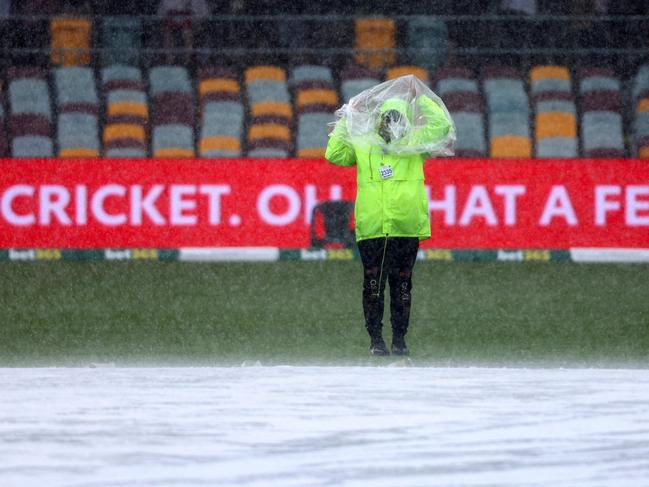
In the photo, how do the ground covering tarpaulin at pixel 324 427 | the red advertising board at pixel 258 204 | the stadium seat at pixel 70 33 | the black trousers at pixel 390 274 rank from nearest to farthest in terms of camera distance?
the ground covering tarpaulin at pixel 324 427 < the black trousers at pixel 390 274 < the red advertising board at pixel 258 204 < the stadium seat at pixel 70 33

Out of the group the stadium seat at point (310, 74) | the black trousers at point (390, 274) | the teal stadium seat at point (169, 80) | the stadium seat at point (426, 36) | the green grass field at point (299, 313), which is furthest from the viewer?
the stadium seat at point (426, 36)

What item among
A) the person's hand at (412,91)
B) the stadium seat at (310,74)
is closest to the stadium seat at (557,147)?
the stadium seat at (310,74)

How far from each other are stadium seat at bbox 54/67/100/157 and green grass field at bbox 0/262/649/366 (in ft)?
8.46

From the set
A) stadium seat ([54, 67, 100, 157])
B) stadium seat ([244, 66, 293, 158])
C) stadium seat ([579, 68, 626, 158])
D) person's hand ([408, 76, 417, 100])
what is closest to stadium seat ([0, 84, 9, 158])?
stadium seat ([54, 67, 100, 157])

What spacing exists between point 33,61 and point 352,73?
4271mm

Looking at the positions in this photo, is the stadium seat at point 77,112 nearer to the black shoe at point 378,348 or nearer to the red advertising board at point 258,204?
the red advertising board at point 258,204

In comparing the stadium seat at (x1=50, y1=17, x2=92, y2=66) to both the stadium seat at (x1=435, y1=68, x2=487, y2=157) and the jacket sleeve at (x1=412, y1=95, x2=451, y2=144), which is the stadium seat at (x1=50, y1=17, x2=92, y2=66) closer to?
the stadium seat at (x1=435, y1=68, x2=487, y2=157)

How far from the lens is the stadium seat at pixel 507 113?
→ 1872cm

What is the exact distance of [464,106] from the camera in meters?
19.3

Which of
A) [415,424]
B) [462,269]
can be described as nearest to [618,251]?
[462,269]

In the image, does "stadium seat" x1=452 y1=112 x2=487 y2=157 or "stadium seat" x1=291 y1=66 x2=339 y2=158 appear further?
"stadium seat" x1=291 y1=66 x2=339 y2=158

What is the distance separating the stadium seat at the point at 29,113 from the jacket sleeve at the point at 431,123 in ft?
30.9

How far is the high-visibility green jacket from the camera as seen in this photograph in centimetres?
925

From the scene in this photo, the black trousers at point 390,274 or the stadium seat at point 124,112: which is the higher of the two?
the stadium seat at point 124,112
